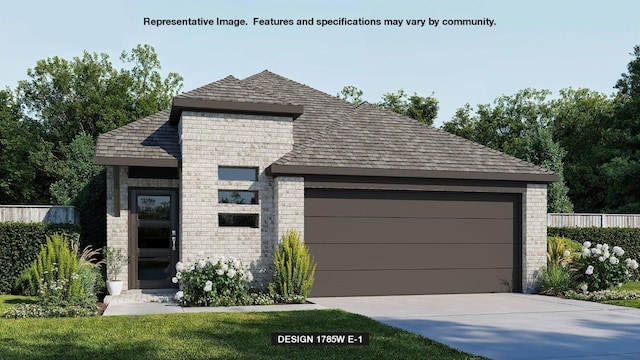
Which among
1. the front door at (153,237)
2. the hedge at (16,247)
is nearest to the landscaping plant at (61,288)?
the front door at (153,237)

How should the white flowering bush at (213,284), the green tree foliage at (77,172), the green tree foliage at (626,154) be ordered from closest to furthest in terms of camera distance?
the white flowering bush at (213,284)
the green tree foliage at (77,172)
the green tree foliage at (626,154)

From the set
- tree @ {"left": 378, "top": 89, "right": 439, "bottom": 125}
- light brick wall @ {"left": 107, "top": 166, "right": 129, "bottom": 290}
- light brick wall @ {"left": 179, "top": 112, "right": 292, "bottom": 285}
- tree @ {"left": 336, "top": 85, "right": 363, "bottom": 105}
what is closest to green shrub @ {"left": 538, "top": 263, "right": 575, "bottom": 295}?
light brick wall @ {"left": 179, "top": 112, "right": 292, "bottom": 285}

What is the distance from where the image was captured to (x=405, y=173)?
44.4 ft

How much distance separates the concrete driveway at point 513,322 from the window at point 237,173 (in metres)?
3.02

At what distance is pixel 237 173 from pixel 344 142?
2.83m

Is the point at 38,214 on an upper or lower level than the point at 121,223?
upper

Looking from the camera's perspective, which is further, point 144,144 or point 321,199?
point 144,144

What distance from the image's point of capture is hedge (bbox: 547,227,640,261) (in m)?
17.3

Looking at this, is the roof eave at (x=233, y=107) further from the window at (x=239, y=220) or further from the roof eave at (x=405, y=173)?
the window at (x=239, y=220)

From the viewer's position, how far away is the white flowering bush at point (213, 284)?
1134cm

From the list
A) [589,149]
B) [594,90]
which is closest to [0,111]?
[589,149]

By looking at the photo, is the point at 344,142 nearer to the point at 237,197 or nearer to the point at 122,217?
the point at 237,197

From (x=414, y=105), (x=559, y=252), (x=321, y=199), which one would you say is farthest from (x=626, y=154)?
(x=321, y=199)

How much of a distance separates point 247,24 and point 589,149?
1297 inches
